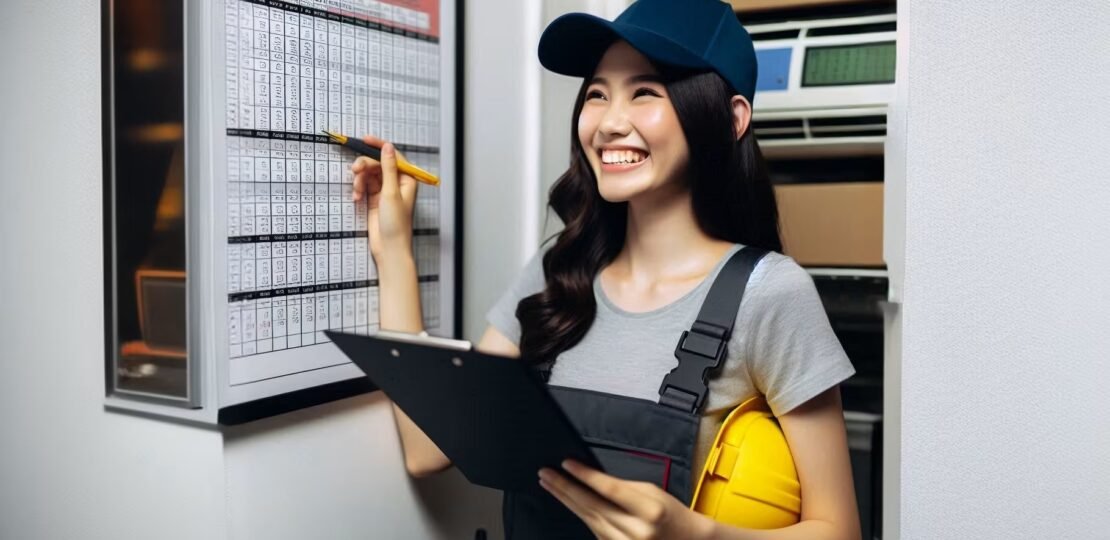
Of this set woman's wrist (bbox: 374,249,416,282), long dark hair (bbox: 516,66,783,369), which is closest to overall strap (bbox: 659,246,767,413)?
long dark hair (bbox: 516,66,783,369)

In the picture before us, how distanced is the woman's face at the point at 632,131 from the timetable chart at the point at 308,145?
29cm

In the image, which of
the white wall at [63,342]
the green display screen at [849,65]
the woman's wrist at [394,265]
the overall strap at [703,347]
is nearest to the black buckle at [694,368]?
the overall strap at [703,347]

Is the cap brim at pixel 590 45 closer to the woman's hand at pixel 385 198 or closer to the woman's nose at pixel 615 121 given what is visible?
the woman's nose at pixel 615 121

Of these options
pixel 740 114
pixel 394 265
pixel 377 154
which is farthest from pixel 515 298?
pixel 740 114

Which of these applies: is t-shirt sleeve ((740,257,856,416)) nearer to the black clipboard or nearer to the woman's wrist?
the black clipboard

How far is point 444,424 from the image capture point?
94cm

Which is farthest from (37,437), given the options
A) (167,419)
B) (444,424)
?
(444,424)

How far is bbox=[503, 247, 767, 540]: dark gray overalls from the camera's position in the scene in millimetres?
1031

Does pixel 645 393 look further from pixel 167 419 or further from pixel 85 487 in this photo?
pixel 85 487

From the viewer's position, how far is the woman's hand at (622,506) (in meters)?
0.86

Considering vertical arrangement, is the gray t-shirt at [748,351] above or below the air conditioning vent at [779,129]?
below

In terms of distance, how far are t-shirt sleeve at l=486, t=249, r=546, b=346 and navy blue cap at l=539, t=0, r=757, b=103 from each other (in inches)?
12.2

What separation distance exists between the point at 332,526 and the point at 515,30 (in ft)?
2.59

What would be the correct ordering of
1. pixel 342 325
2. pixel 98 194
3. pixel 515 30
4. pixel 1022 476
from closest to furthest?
pixel 1022 476 → pixel 98 194 → pixel 342 325 → pixel 515 30
